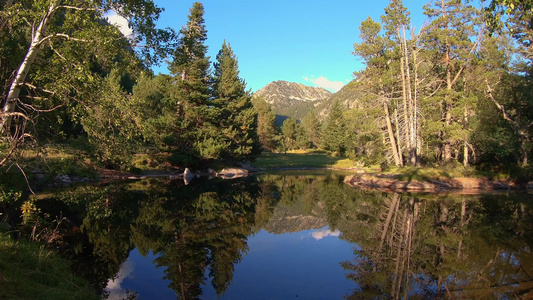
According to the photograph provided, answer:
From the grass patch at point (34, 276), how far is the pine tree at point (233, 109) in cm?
3678

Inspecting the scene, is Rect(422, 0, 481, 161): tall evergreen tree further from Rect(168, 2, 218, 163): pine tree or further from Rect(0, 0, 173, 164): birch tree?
Rect(0, 0, 173, 164): birch tree

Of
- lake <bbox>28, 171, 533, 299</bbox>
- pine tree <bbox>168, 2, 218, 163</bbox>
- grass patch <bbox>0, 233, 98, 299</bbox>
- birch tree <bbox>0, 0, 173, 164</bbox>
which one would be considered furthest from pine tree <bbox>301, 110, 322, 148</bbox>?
grass patch <bbox>0, 233, 98, 299</bbox>

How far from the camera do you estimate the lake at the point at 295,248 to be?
838 cm

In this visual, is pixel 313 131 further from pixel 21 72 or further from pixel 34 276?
pixel 34 276

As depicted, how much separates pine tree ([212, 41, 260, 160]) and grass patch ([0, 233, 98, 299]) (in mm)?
36781

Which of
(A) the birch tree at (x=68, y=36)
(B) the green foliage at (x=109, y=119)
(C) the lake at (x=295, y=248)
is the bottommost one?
(C) the lake at (x=295, y=248)

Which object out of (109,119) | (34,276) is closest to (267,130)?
(109,119)

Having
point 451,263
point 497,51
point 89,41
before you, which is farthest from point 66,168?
point 497,51

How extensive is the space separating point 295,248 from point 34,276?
8.62m

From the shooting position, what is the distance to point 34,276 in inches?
269

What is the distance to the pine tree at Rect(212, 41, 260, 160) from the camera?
1805 inches

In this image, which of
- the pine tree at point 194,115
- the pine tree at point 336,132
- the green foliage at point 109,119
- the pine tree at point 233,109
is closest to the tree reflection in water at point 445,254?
the green foliage at point 109,119

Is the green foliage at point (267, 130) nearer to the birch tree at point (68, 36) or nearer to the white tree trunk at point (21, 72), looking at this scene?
the birch tree at point (68, 36)

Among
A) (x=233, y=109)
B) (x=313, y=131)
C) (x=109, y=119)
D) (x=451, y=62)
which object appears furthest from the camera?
(x=313, y=131)
